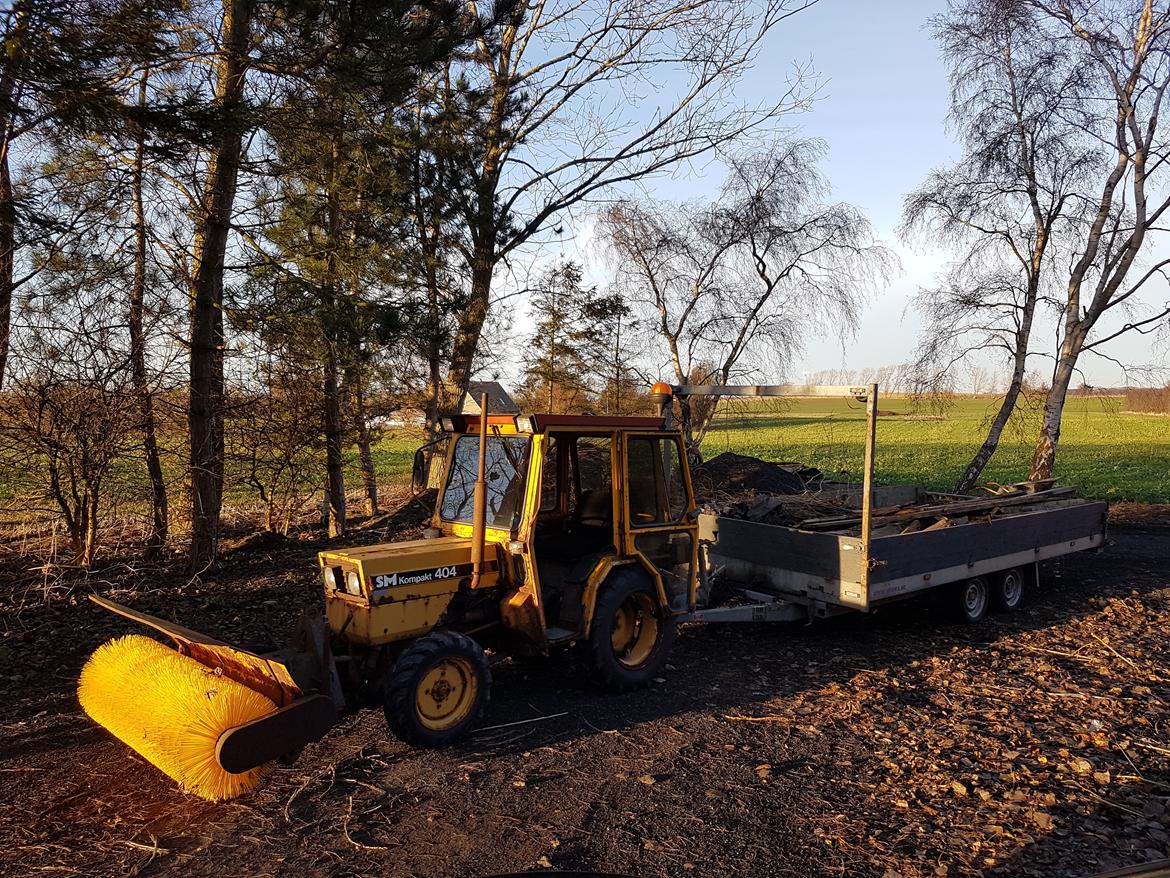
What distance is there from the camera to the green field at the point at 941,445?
1538 cm

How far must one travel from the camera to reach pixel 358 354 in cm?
966

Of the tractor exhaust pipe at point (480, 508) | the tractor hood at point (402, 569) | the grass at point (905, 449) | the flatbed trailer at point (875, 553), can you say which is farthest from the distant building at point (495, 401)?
the grass at point (905, 449)

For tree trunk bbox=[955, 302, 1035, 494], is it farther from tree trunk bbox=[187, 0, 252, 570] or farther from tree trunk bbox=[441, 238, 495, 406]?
tree trunk bbox=[187, 0, 252, 570]

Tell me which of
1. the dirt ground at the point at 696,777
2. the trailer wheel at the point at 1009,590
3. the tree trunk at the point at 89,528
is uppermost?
the tree trunk at the point at 89,528

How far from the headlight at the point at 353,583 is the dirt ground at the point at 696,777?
3.16 ft

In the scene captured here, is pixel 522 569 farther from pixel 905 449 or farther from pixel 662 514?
pixel 905 449

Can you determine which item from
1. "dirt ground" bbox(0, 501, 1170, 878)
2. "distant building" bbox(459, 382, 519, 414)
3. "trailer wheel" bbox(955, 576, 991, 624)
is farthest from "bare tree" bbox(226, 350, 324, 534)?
"trailer wheel" bbox(955, 576, 991, 624)

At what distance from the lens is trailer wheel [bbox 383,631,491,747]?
4.64 meters

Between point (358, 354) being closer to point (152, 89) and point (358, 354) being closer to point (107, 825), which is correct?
point (152, 89)

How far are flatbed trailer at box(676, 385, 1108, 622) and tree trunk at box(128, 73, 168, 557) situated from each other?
5.88 metres

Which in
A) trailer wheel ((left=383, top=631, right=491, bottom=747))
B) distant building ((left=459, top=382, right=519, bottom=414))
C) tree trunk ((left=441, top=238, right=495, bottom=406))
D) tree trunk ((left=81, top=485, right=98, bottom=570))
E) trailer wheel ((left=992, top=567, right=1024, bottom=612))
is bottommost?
trailer wheel ((left=992, top=567, right=1024, bottom=612))

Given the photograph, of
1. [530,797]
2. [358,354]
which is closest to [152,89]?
[358,354]

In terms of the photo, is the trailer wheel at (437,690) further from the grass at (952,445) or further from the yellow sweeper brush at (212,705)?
the grass at (952,445)

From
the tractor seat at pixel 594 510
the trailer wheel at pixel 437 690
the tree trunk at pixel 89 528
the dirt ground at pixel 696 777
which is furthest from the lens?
the tree trunk at pixel 89 528
